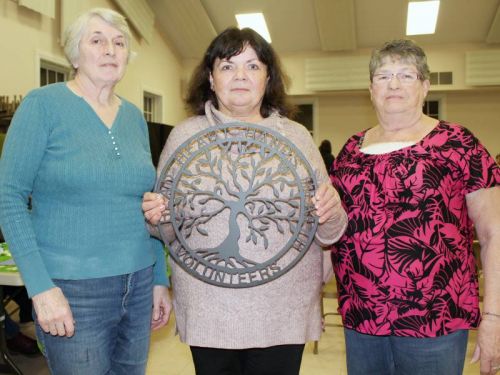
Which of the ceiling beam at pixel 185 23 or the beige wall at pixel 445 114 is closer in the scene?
the ceiling beam at pixel 185 23

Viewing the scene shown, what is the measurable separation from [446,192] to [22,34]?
476 cm

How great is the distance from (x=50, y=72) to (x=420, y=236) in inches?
205

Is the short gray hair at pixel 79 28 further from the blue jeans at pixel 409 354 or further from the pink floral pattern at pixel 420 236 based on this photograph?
the blue jeans at pixel 409 354

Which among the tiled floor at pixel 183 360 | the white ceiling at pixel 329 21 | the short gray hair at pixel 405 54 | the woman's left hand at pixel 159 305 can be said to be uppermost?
the white ceiling at pixel 329 21

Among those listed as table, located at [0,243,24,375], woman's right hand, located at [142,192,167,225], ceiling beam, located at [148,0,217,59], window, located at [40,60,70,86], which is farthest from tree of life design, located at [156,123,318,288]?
ceiling beam, located at [148,0,217,59]

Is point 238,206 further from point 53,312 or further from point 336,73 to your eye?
point 336,73

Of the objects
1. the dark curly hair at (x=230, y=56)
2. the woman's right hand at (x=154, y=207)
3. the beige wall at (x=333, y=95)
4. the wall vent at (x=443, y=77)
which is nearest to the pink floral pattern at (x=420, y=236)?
the dark curly hair at (x=230, y=56)

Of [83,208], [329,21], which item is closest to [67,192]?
[83,208]

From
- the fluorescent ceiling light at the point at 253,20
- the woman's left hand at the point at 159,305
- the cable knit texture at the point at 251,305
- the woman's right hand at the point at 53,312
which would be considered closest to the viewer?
the woman's right hand at the point at 53,312

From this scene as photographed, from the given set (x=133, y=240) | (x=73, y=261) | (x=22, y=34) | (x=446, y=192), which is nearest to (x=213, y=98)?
(x=133, y=240)

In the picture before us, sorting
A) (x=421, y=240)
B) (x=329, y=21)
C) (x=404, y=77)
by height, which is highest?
(x=329, y=21)

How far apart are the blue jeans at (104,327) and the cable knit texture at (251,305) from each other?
0.11 m

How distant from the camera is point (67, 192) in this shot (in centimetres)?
120

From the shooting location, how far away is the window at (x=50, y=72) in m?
5.36
